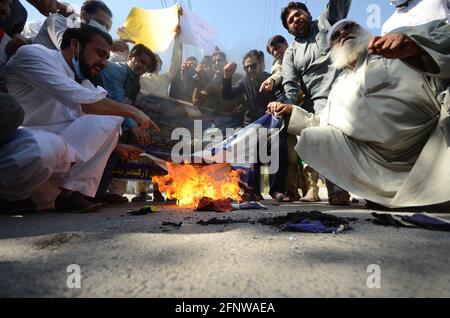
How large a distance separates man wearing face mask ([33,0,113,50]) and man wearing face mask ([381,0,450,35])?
11.7ft

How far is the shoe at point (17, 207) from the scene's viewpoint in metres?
2.32

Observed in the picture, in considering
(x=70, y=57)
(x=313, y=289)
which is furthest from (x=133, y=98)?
(x=313, y=289)

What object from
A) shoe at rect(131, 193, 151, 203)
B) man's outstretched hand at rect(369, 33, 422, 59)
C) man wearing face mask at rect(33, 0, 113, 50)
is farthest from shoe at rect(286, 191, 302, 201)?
man wearing face mask at rect(33, 0, 113, 50)

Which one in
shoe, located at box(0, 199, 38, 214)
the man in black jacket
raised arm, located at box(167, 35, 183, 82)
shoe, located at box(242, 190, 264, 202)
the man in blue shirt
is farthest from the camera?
raised arm, located at box(167, 35, 183, 82)

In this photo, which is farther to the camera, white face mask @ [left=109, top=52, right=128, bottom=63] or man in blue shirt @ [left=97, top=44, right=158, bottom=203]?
white face mask @ [left=109, top=52, right=128, bottom=63]

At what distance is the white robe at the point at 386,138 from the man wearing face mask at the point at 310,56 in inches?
21.7

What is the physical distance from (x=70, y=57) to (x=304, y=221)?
254 cm

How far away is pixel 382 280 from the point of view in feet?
2.95

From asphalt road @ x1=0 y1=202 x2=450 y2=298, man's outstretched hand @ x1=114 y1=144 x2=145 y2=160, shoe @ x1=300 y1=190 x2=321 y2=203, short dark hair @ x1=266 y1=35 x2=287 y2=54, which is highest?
short dark hair @ x1=266 y1=35 x2=287 y2=54

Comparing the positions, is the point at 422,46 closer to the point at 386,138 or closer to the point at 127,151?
the point at 386,138

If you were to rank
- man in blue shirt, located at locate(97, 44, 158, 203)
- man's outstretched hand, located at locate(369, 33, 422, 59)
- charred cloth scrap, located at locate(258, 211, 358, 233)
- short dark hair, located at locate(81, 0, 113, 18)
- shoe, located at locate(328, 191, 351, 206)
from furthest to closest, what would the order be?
short dark hair, located at locate(81, 0, 113, 18) < man in blue shirt, located at locate(97, 44, 158, 203) < shoe, located at locate(328, 191, 351, 206) < man's outstretched hand, located at locate(369, 33, 422, 59) < charred cloth scrap, located at locate(258, 211, 358, 233)

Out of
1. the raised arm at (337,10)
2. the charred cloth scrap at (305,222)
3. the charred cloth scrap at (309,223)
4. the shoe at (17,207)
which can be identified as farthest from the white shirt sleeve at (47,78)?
the raised arm at (337,10)

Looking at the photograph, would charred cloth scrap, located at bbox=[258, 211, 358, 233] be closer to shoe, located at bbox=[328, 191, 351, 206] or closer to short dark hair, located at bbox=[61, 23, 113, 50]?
shoe, located at bbox=[328, 191, 351, 206]

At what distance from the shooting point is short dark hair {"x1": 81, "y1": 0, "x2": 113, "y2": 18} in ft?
13.2
